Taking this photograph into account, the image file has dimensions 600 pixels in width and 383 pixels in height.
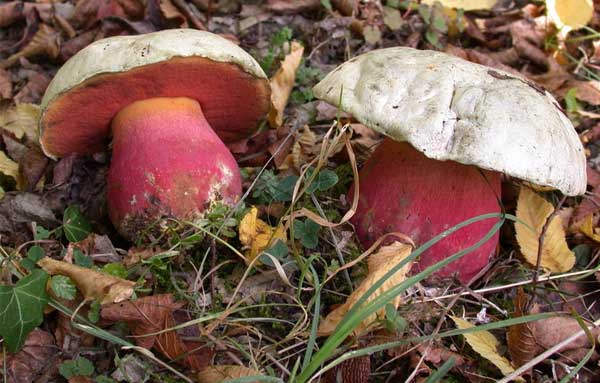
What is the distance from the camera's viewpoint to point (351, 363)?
133 centimetres

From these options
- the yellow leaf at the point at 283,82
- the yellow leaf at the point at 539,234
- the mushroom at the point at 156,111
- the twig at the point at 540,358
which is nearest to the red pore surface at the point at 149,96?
the mushroom at the point at 156,111

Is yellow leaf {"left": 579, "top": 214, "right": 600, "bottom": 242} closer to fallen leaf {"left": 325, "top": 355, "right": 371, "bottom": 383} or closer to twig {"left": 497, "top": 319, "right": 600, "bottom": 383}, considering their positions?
twig {"left": 497, "top": 319, "right": 600, "bottom": 383}

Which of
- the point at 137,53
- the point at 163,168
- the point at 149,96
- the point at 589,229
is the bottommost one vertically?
the point at 589,229

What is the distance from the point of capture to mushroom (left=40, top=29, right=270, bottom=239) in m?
1.50

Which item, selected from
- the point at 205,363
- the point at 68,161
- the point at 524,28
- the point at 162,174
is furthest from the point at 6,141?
the point at 524,28

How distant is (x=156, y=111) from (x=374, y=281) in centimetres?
86

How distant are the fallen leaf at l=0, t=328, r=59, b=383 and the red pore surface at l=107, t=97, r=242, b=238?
15.9 inches

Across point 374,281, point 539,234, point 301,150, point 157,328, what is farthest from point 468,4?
point 157,328

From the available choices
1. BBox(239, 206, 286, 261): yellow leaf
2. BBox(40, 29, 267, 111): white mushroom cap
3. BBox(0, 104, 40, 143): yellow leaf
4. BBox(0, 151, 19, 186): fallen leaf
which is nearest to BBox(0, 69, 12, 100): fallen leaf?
BBox(0, 104, 40, 143): yellow leaf

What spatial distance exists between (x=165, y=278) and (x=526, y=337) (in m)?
0.97

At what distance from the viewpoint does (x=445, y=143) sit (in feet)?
4.38

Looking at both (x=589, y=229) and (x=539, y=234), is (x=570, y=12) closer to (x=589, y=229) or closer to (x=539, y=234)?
(x=589, y=229)

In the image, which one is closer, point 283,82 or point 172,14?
point 283,82

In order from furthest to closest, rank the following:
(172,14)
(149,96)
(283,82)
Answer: (172,14), (283,82), (149,96)
